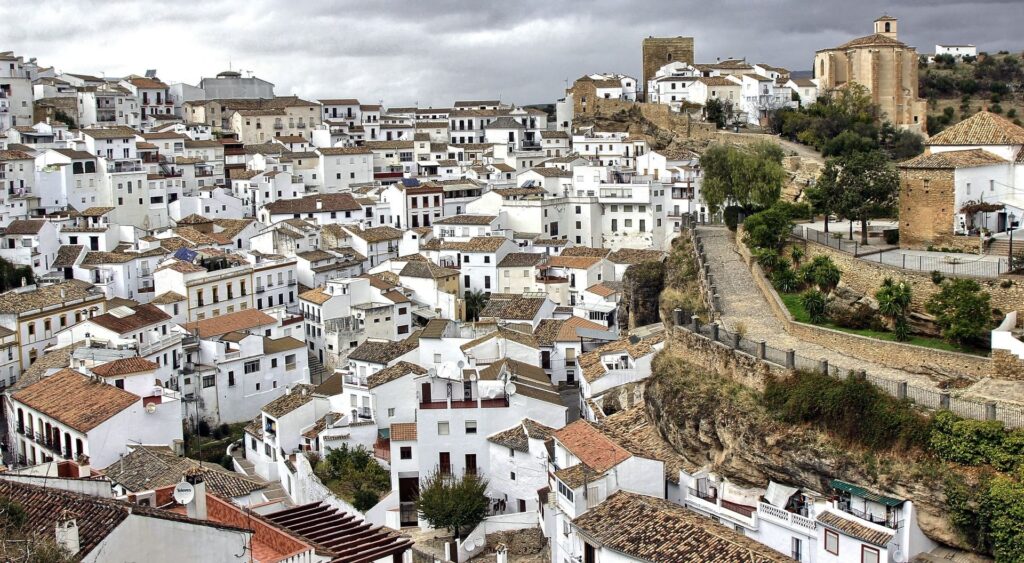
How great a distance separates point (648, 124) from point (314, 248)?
26328mm

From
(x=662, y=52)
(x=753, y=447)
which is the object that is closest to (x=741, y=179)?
(x=753, y=447)

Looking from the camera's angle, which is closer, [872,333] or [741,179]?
[872,333]

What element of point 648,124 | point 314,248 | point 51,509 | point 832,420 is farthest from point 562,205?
point 51,509

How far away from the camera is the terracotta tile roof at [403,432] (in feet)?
86.1

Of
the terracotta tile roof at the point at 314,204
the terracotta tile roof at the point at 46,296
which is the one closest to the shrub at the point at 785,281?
the terracotta tile roof at the point at 46,296

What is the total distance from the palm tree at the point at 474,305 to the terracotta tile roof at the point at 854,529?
78.7 ft

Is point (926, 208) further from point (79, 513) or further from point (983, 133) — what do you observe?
point (79, 513)

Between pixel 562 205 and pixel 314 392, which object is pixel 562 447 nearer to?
pixel 314 392

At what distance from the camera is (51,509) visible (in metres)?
11.8

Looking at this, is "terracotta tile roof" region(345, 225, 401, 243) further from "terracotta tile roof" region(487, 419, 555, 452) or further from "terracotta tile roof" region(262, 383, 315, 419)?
"terracotta tile roof" region(487, 419, 555, 452)

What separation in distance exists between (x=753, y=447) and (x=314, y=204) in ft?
110

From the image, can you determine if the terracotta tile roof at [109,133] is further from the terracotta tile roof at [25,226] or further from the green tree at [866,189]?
the green tree at [866,189]

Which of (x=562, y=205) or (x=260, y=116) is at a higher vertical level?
(x=260, y=116)

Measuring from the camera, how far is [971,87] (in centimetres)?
6228
